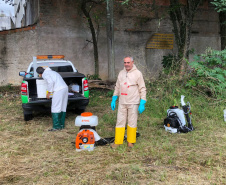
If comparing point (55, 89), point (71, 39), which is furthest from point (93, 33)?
point (55, 89)

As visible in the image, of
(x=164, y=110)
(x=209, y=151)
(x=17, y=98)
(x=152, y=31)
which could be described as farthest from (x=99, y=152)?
(x=152, y=31)

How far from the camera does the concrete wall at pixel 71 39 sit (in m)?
12.9

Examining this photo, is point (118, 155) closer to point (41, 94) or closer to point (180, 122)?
point (180, 122)

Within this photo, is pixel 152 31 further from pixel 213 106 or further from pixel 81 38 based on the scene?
pixel 213 106

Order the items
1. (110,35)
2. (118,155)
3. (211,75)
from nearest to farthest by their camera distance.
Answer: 1. (118,155)
2. (211,75)
3. (110,35)

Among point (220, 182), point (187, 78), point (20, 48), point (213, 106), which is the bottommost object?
point (220, 182)

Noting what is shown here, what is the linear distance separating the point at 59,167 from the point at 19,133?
2337 mm

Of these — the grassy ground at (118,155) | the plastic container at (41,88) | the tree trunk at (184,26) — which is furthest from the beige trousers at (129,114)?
the tree trunk at (184,26)

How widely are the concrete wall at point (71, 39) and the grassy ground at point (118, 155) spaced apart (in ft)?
21.5

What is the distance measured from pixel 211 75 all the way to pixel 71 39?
26.1 feet

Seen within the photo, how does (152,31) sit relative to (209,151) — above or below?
above

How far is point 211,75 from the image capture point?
7676mm

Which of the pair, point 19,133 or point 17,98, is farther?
point 17,98

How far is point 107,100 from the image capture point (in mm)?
9711
